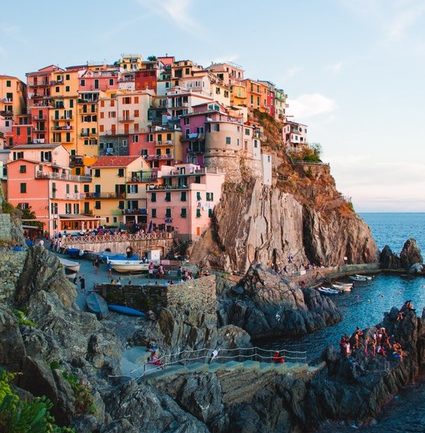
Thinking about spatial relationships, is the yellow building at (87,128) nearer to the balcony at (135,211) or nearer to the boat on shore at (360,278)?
the balcony at (135,211)

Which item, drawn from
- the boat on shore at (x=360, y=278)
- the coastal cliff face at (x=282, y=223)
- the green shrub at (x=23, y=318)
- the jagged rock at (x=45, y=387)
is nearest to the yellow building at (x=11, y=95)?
the coastal cliff face at (x=282, y=223)

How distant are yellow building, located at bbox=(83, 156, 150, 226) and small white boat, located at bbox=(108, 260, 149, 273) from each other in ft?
83.3

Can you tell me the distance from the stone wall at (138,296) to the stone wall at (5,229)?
25.1ft

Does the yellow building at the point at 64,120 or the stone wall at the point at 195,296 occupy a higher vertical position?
the yellow building at the point at 64,120

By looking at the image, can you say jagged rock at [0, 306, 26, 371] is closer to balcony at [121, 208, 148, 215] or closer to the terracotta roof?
balcony at [121, 208, 148, 215]

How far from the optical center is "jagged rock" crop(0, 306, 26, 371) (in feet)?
67.6

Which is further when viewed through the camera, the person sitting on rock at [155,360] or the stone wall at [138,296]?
the stone wall at [138,296]

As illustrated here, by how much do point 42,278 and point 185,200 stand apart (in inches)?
1701

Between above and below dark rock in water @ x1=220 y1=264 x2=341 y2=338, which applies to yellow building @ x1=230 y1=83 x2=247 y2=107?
above

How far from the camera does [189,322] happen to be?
40500mm

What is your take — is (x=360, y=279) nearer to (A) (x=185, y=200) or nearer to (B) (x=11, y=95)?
(A) (x=185, y=200)

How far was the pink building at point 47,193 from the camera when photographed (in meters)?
70.8

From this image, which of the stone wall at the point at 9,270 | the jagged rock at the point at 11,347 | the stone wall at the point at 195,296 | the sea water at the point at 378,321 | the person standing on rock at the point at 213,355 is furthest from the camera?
the stone wall at the point at 195,296

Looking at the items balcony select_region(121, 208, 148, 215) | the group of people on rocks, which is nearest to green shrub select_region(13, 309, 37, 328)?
the group of people on rocks
